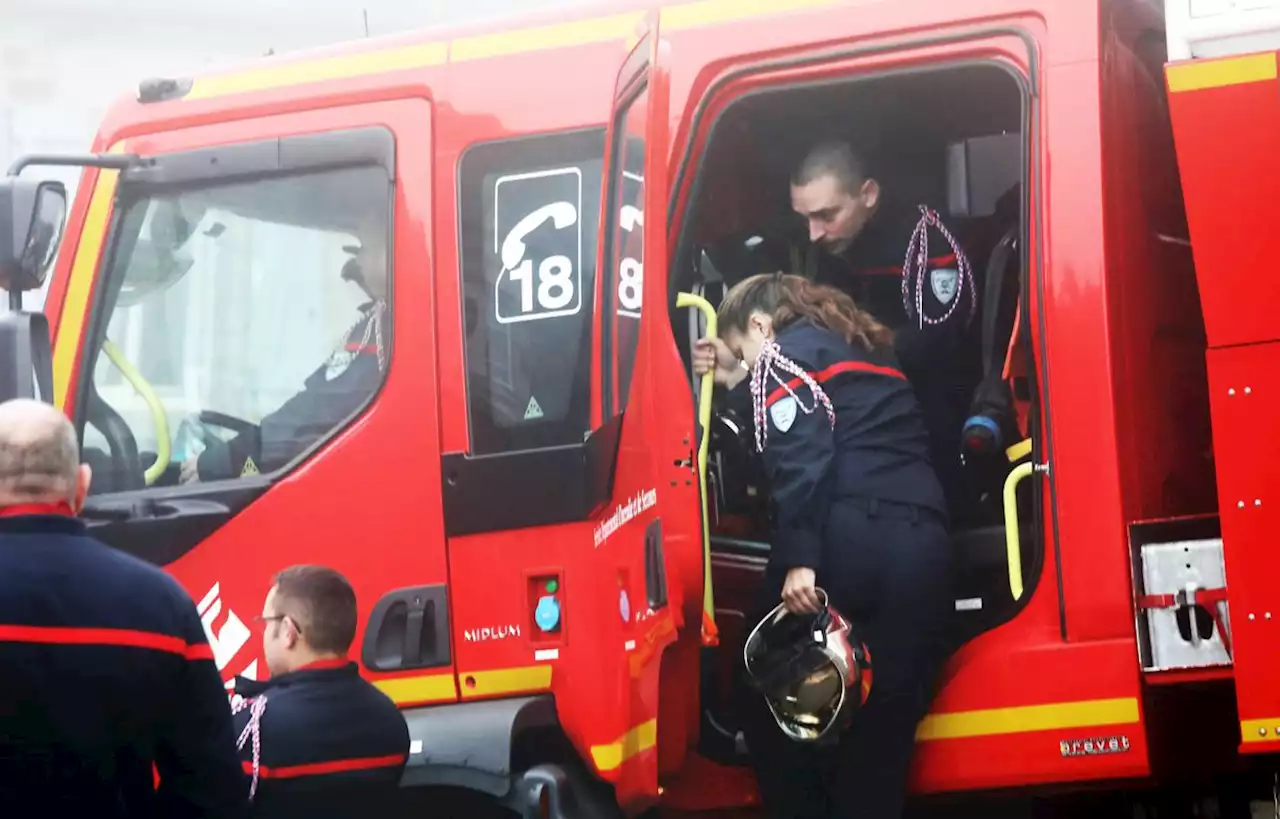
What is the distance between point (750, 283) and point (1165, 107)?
3.38 feet

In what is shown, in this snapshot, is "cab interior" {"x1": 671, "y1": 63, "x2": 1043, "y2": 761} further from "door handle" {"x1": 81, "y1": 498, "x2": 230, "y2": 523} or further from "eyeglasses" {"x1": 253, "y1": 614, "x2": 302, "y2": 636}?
"door handle" {"x1": 81, "y1": 498, "x2": 230, "y2": 523}

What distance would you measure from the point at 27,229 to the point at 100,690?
1.40m

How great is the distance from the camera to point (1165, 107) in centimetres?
400

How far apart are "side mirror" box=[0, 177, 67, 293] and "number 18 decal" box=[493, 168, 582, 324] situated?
3.13 feet

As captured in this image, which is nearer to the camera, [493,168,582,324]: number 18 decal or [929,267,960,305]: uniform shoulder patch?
[493,168,582,324]: number 18 decal

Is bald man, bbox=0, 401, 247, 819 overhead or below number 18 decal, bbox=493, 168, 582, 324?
below

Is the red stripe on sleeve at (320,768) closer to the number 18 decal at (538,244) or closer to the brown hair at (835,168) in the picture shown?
the number 18 decal at (538,244)

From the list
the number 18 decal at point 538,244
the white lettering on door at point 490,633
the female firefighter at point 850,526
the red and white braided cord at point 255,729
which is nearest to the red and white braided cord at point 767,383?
the female firefighter at point 850,526

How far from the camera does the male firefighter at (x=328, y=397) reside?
158 inches

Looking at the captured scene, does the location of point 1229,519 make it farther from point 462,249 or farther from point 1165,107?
point 462,249

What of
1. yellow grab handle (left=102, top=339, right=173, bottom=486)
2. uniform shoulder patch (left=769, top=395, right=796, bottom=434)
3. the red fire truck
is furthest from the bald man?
uniform shoulder patch (left=769, top=395, right=796, bottom=434)

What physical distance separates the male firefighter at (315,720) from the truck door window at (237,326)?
0.45 metres

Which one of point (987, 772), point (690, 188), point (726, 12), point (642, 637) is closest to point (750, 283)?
point (690, 188)

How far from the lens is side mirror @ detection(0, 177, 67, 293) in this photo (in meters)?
3.66
